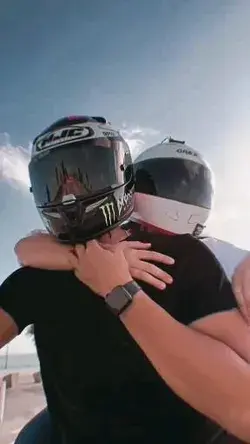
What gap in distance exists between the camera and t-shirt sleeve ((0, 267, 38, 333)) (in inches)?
64.0

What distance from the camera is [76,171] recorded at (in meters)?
1.69

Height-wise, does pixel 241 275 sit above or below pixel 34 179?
below

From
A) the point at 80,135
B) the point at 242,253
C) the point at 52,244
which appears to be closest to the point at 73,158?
the point at 80,135

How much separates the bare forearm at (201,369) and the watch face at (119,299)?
0.25 feet

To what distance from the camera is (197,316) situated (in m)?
1.32

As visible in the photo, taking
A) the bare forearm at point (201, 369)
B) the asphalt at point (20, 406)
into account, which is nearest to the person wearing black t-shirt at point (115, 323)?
the bare forearm at point (201, 369)

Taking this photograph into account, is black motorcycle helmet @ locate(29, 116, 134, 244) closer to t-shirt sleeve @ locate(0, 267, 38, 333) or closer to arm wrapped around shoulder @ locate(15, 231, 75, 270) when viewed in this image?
arm wrapped around shoulder @ locate(15, 231, 75, 270)

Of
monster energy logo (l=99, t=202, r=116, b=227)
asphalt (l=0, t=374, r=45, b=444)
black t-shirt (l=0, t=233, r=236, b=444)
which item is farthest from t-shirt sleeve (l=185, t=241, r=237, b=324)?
asphalt (l=0, t=374, r=45, b=444)

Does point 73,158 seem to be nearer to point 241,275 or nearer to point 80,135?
point 80,135

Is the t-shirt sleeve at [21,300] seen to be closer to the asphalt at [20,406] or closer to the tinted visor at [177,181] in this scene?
the tinted visor at [177,181]

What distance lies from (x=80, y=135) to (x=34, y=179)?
25cm

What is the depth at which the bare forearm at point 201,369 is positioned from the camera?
1110mm

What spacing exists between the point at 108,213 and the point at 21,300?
0.43 meters

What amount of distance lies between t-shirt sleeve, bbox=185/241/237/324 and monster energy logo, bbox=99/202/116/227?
387 millimetres
